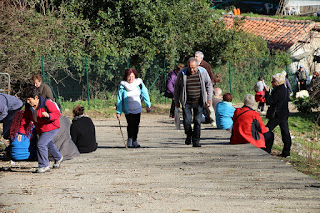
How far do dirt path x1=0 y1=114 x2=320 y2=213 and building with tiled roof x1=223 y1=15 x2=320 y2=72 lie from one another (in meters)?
24.0

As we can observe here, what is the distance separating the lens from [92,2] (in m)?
22.4

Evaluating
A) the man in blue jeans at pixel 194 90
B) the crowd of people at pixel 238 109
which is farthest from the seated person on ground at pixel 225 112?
the man in blue jeans at pixel 194 90

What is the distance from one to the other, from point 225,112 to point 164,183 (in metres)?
5.97

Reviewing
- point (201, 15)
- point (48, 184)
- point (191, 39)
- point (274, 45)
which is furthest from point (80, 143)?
point (274, 45)

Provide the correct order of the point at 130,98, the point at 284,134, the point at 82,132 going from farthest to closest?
the point at 284,134 < the point at 130,98 < the point at 82,132

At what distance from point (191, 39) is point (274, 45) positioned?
1082cm

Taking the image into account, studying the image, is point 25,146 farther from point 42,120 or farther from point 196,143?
point 196,143

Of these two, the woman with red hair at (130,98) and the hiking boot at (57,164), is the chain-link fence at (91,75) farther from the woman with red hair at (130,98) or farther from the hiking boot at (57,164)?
the hiking boot at (57,164)

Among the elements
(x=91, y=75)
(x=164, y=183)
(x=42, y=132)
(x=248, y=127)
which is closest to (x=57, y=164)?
(x=42, y=132)

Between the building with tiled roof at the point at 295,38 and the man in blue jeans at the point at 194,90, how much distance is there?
22876 millimetres

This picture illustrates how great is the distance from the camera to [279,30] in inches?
→ 1442

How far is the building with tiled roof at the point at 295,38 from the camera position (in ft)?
111

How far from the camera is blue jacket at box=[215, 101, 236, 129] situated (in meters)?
13.2

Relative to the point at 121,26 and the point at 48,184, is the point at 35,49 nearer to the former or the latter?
the point at 121,26
